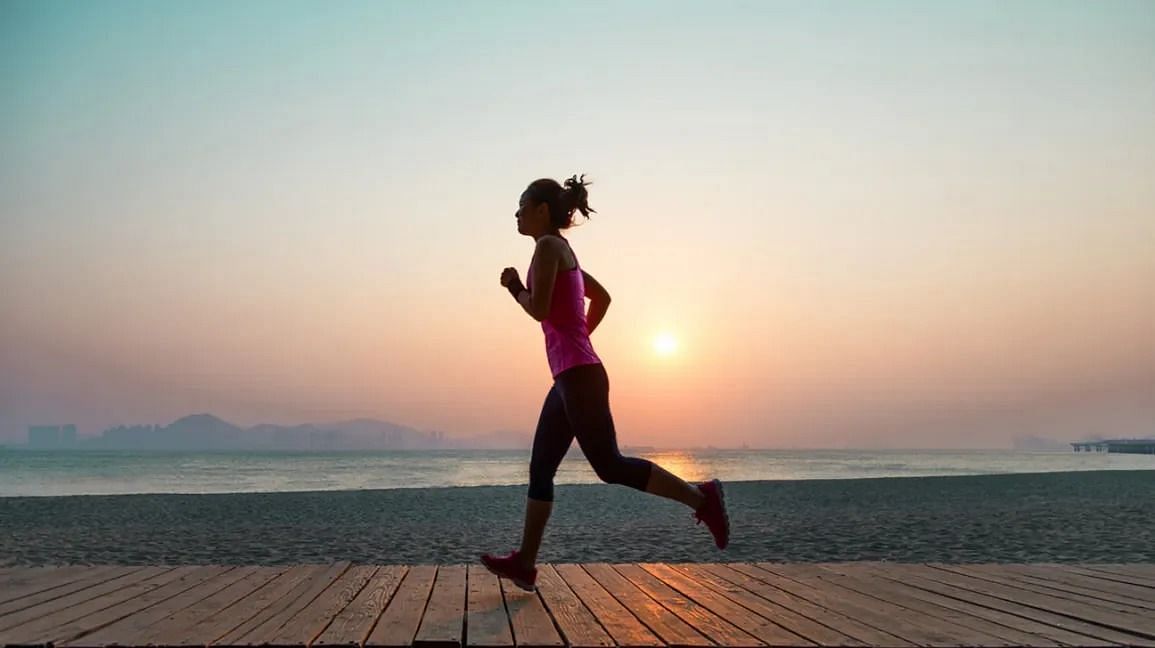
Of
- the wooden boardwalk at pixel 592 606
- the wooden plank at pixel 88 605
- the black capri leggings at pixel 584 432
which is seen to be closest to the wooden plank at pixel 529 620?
the wooden boardwalk at pixel 592 606

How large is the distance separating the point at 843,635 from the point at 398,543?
9.96 m

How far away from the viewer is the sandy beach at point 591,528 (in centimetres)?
1138

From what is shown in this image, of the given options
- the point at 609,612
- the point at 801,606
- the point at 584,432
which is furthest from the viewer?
the point at 584,432

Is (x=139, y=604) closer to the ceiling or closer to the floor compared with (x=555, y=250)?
closer to the floor

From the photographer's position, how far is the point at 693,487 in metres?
5.71

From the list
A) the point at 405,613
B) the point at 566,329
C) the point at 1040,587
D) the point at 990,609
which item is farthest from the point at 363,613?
the point at 1040,587

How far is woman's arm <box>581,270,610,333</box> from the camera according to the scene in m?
5.76

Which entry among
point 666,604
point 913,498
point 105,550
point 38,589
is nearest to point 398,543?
point 105,550

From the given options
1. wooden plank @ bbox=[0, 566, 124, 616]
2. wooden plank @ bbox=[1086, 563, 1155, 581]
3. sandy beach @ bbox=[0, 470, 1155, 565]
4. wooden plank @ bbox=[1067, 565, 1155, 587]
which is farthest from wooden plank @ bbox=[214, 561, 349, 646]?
sandy beach @ bbox=[0, 470, 1155, 565]

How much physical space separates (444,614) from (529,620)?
42 cm

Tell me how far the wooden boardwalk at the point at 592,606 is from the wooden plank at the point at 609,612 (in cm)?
1

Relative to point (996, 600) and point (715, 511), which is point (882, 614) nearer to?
point (996, 600)

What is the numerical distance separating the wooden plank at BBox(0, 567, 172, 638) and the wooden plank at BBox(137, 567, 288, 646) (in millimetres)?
489

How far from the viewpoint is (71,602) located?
4.66 meters
